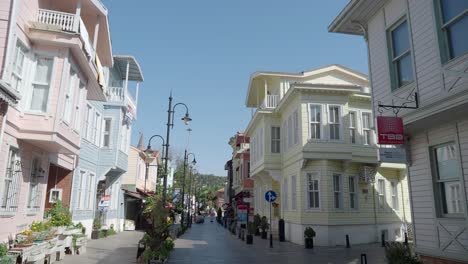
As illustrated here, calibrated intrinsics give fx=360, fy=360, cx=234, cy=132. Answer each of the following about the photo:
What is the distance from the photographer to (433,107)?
841 cm

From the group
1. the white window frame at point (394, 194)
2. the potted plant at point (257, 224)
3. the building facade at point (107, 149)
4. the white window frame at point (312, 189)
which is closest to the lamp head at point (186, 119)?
the building facade at point (107, 149)

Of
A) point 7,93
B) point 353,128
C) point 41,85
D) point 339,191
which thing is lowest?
point 339,191

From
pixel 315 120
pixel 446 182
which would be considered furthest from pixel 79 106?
pixel 446 182

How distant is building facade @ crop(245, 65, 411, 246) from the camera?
2020 cm

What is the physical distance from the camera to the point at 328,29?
13453mm

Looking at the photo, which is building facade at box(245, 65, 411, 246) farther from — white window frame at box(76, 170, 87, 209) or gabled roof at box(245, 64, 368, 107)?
white window frame at box(76, 170, 87, 209)

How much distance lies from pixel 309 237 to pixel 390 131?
36.0ft

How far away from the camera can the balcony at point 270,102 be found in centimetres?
2658

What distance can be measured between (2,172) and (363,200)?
18332 millimetres

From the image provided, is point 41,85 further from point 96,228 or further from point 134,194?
point 134,194

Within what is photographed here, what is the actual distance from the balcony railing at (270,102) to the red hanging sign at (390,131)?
674 inches

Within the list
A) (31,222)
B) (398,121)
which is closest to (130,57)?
(31,222)

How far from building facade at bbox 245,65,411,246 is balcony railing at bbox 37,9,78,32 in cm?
1226

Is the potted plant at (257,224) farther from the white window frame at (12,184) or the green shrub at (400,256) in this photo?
the white window frame at (12,184)
